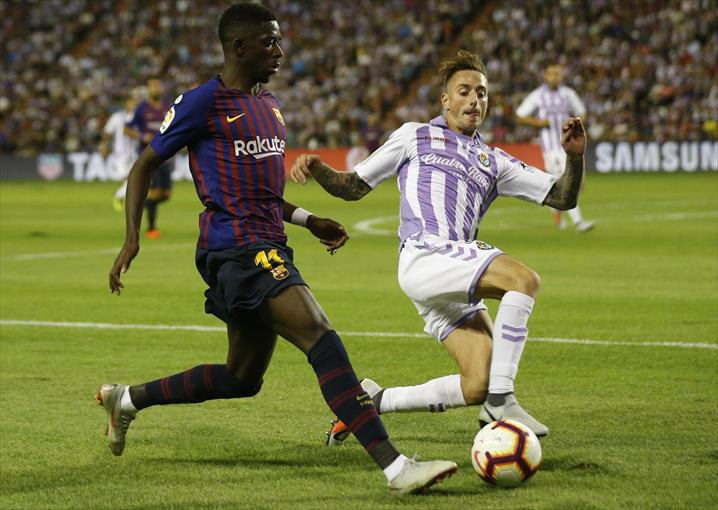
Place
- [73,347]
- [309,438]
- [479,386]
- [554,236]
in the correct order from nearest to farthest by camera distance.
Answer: [479,386] → [309,438] → [73,347] → [554,236]

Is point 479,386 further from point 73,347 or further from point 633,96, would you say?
point 633,96

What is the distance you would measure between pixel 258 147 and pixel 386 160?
3.74ft

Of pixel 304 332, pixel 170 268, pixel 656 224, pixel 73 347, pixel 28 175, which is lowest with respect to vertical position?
pixel 28 175

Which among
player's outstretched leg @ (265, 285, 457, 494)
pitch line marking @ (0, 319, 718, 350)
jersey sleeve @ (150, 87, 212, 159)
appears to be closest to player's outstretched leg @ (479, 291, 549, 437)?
player's outstretched leg @ (265, 285, 457, 494)

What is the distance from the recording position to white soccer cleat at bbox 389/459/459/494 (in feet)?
17.0

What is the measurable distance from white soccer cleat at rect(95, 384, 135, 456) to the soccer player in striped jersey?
1.99 feet

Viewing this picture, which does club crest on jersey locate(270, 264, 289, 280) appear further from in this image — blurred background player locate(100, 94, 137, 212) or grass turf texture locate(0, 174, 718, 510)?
blurred background player locate(100, 94, 137, 212)

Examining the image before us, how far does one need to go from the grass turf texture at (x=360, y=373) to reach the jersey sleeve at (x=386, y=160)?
4.41ft

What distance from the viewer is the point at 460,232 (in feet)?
21.3

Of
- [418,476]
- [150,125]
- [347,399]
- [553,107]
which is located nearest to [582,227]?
[553,107]

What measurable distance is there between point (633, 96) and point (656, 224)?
17.2 meters

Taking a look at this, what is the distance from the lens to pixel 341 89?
42125mm

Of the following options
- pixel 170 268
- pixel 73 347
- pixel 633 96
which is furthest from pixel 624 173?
pixel 73 347

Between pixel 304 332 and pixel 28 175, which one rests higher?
pixel 304 332
